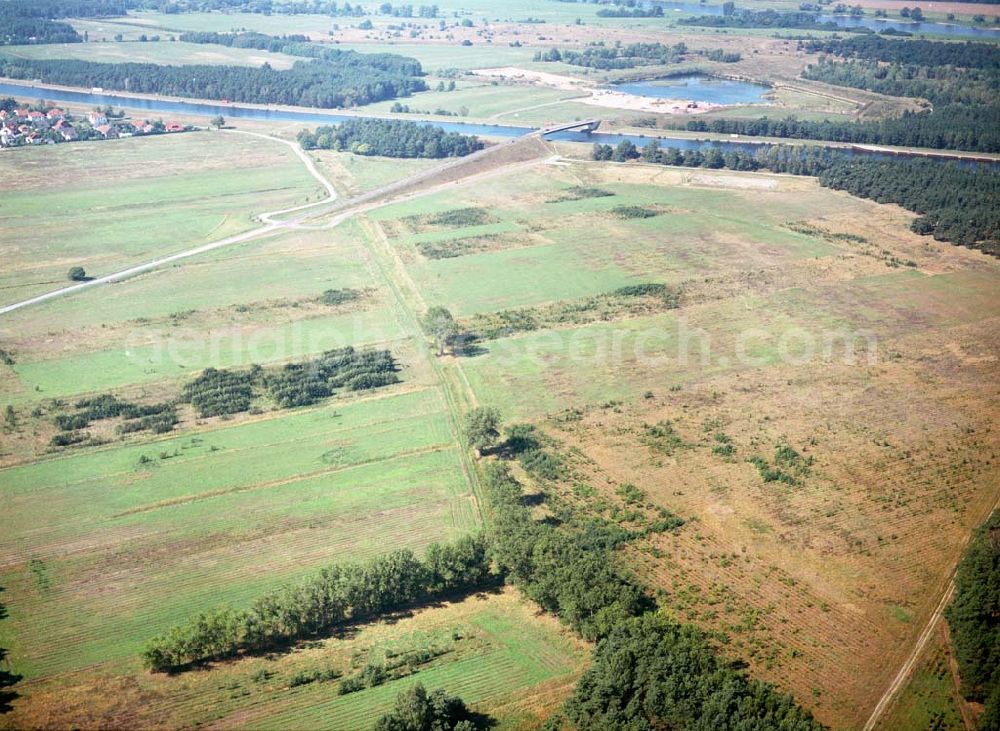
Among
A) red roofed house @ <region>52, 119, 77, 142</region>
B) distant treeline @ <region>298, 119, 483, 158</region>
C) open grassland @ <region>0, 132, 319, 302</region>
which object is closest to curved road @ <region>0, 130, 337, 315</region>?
open grassland @ <region>0, 132, 319, 302</region>

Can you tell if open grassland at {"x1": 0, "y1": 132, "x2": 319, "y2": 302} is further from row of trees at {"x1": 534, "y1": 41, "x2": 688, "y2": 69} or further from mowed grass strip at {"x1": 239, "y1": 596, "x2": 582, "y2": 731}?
row of trees at {"x1": 534, "y1": 41, "x2": 688, "y2": 69}

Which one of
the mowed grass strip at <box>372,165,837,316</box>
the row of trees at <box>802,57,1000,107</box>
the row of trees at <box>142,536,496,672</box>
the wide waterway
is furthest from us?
the row of trees at <box>802,57,1000,107</box>

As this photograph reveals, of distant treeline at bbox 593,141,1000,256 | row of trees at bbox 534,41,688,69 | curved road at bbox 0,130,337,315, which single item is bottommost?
curved road at bbox 0,130,337,315

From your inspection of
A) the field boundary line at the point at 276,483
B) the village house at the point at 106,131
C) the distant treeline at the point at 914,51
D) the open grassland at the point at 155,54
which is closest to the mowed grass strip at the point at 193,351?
the field boundary line at the point at 276,483

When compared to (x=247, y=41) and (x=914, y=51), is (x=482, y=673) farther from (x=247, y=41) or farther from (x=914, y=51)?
(x=247, y=41)

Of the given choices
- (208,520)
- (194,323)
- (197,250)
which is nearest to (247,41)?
(197,250)
